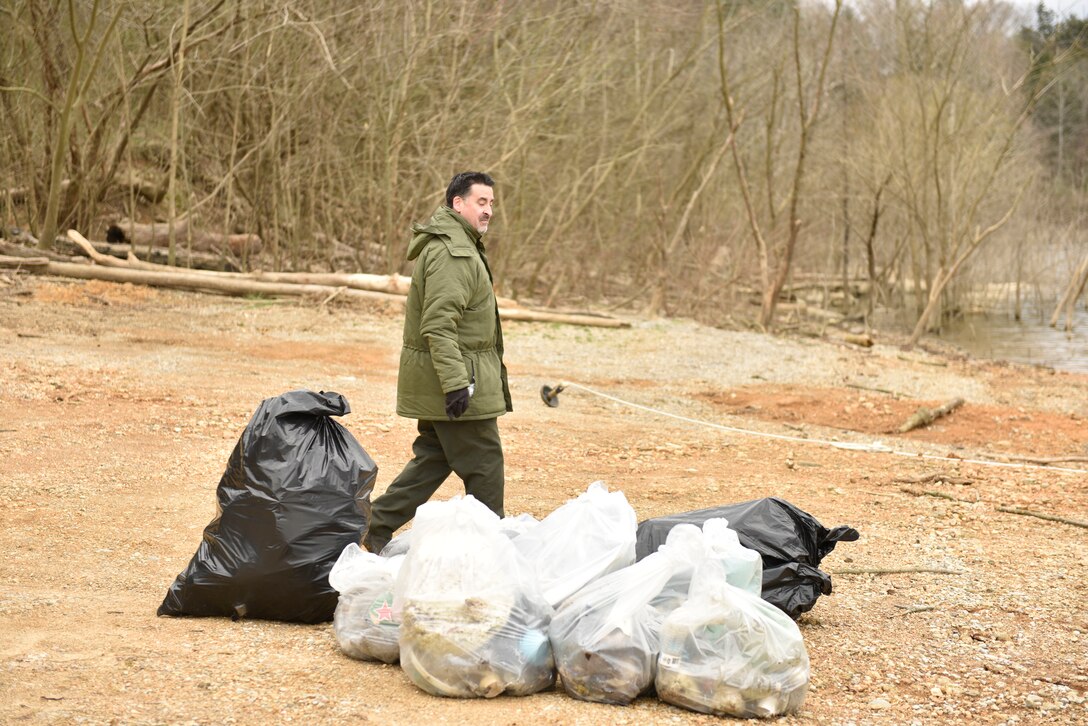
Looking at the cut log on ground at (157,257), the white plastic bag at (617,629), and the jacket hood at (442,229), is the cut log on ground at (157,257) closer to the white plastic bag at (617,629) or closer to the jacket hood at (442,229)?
the jacket hood at (442,229)

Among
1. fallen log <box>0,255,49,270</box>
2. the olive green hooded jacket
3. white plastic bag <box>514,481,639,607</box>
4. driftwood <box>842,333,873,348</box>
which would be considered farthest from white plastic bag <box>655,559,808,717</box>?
driftwood <box>842,333,873,348</box>

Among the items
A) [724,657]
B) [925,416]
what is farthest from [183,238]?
[724,657]

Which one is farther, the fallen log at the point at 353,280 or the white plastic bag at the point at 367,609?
the fallen log at the point at 353,280

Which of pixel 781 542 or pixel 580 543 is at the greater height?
pixel 580 543

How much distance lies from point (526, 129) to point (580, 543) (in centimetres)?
1619

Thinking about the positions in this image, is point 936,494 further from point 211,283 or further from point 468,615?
point 211,283

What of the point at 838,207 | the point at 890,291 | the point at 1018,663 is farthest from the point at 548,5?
the point at 1018,663

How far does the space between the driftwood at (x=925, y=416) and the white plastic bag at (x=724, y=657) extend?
7748 mm

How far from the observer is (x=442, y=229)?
15.0 feet

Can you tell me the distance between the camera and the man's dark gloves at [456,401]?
4.45 m

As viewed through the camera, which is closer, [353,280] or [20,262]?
[20,262]

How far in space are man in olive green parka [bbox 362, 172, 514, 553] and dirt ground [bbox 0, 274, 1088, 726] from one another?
884 mm

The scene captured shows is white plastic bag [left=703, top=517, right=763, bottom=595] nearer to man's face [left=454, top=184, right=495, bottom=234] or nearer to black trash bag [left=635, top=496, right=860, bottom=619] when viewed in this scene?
black trash bag [left=635, top=496, right=860, bottom=619]

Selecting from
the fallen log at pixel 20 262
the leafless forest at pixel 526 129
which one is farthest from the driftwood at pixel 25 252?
the leafless forest at pixel 526 129
